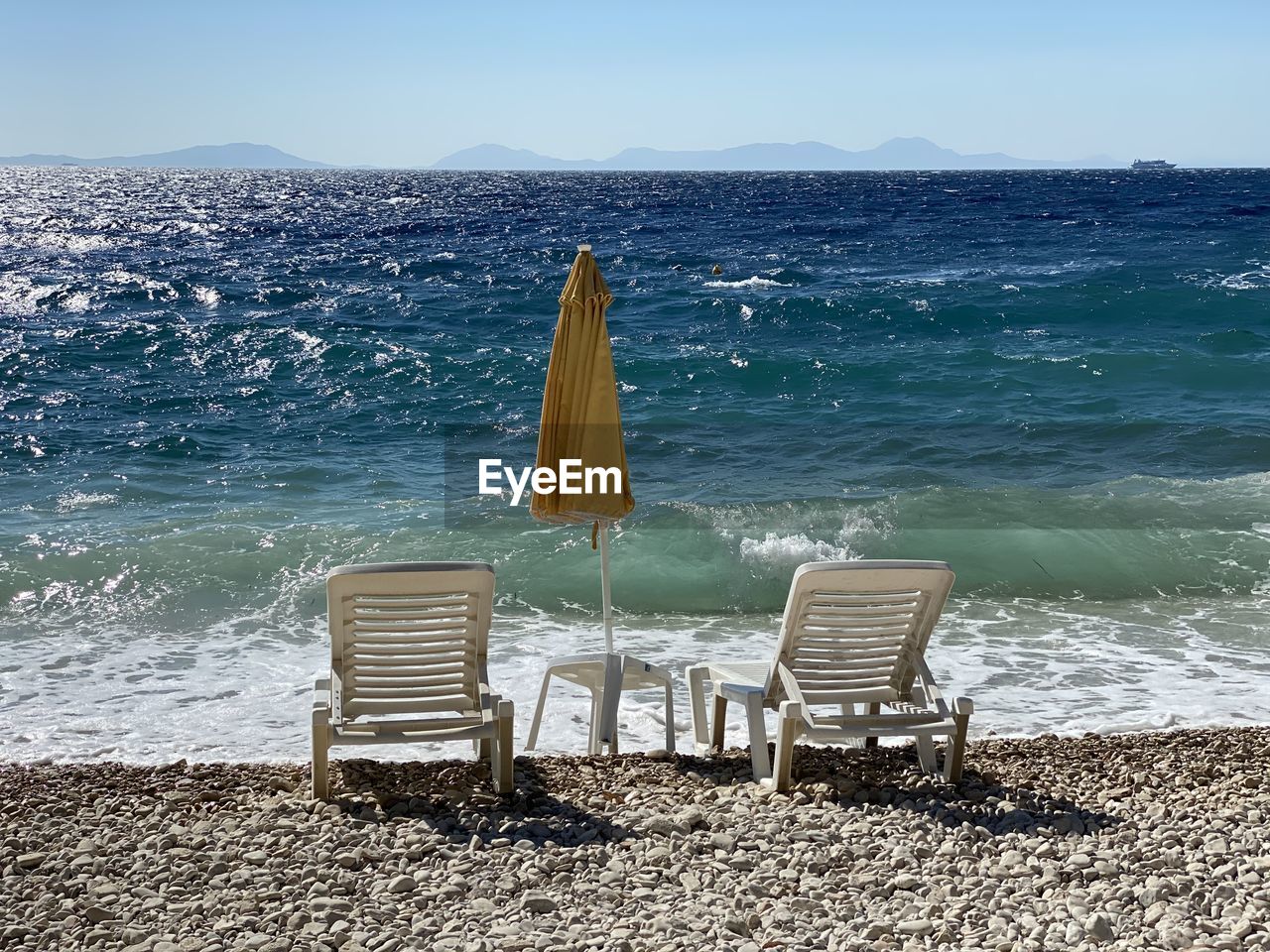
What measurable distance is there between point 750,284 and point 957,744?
78.2 feet

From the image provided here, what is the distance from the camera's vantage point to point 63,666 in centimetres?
769

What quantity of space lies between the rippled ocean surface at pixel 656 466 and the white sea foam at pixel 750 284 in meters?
0.19

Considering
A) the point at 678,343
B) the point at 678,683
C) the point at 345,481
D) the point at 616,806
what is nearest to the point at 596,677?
the point at 616,806

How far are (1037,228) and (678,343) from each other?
2506 centimetres

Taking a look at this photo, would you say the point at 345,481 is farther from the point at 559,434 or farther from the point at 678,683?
the point at 559,434

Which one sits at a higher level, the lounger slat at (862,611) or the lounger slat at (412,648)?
the lounger slat at (862,611)

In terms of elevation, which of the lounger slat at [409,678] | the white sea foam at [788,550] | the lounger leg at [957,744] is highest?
the lounger slat at [409,678]

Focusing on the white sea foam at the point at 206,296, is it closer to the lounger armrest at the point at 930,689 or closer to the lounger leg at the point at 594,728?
the lounger leg at the point at 594,728

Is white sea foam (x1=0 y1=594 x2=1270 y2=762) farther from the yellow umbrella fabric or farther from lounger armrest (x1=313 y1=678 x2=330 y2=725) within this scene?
the yellow umbrella fabric

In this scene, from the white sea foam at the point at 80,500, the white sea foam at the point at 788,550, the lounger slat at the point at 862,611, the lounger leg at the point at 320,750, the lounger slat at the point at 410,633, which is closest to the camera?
the lounger leg at the point at 320,750

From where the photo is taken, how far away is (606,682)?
18.5 ft

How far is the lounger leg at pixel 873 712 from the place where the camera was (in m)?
5.42

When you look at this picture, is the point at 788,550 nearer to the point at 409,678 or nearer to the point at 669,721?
the point at 669,721

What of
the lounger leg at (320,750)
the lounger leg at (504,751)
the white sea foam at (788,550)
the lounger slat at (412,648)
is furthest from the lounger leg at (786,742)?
the white sea foam at (788,550)
